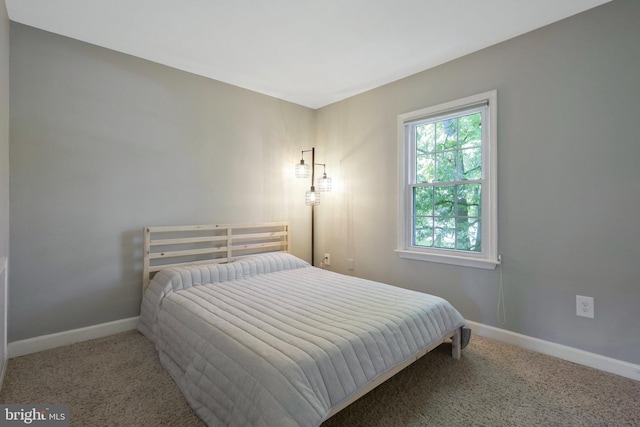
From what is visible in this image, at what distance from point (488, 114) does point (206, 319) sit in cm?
262

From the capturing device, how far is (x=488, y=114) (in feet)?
8.12

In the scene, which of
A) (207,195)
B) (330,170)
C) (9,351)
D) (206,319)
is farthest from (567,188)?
(9,351)

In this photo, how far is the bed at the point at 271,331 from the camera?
49.7 inches

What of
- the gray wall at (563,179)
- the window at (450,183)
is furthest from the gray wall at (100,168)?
the gray wall at (563,179)

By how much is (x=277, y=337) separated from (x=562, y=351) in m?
2.07

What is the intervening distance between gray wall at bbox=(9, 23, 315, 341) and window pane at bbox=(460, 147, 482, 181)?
2216 millimetres

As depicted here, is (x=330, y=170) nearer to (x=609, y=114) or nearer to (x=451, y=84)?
(x=451, y=84)

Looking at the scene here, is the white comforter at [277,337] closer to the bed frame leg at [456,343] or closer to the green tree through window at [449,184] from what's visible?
the bed frame leg at [456,343]

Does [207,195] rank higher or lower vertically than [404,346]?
higher

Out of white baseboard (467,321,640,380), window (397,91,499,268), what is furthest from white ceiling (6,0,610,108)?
white baseboard (467,321,640,380)

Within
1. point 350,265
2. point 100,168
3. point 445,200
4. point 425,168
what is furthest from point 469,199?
point 100,168

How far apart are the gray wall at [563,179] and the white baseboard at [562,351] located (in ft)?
0.14

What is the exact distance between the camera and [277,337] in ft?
4.93

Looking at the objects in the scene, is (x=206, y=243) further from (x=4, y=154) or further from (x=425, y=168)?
(x=425, y=168)
